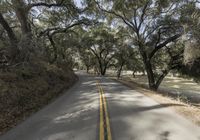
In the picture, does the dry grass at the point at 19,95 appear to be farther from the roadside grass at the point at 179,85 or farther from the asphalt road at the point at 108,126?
the roadside grass at the point at 179,85

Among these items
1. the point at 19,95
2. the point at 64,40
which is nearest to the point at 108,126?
the point at 19,95

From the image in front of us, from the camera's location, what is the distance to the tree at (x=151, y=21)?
17969 millimetres

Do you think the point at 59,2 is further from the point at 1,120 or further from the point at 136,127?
the point at 136,127

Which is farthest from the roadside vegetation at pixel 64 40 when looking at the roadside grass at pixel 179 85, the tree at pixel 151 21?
the roadside grass at pixel 179 85

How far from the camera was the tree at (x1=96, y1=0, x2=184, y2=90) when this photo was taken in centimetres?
1797

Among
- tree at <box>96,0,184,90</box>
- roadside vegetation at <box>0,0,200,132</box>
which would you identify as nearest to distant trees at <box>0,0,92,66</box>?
roadside vegetation at <box>0,0,200,132</box>

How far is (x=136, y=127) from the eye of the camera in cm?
592

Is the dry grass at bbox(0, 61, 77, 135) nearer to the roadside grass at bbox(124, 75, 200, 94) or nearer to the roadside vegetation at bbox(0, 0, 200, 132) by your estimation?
the roadside vegetation at bbox(0, 0, 200, 132)

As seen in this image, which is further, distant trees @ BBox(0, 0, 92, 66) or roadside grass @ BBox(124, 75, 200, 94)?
roadside grass @ BBox(124, 75, 200, 94)

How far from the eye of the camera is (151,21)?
64.5 ft

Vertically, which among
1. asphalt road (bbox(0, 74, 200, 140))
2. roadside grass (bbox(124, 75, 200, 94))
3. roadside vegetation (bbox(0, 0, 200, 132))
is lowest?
roadside grass (bbox(124, 75, 200, 94))

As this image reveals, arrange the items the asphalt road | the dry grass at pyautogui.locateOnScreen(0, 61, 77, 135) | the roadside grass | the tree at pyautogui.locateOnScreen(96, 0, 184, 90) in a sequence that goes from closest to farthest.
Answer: the asphalt road → the dry grass at pyautogui.locateOnScreen(0, 61, 77, 135) → the tree at pyautogui.locateOnScreen(96, 0, 184, 90) → the roadside grass

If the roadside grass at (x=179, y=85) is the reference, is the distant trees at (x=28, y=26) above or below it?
above

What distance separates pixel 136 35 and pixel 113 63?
33371 millimetres
